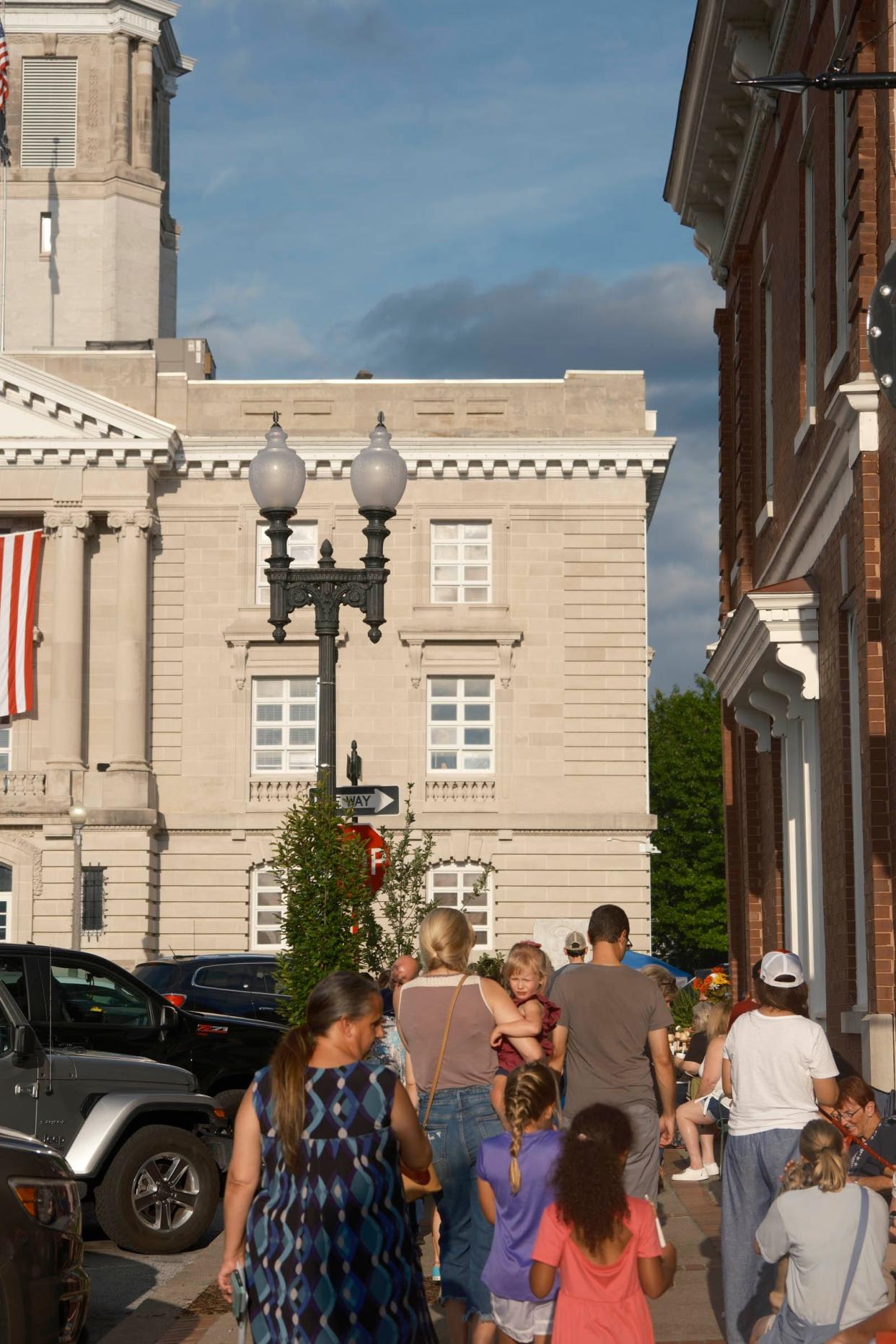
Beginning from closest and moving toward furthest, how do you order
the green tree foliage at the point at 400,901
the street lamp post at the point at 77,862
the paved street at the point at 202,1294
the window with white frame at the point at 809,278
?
the paved street at the point at 202,1294, the window with white frame at the point at 809,278, the green tree foliage at the point at 400,901, the street lamp post at the point at 77,862

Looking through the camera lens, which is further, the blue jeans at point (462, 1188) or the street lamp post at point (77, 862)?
the street lamp post at point (77, 862)

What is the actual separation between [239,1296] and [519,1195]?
4.07 feet

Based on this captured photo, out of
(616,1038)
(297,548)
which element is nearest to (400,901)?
(616,1038)

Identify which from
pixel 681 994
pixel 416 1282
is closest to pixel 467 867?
pixel 681 994

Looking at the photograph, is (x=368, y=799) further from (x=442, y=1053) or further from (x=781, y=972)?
(x=781, y=972)

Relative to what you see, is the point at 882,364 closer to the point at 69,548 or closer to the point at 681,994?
the point at 681,994

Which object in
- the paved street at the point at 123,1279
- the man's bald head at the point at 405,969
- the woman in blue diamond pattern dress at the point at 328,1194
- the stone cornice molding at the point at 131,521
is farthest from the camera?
the stone cornice molding at the point at 131,521

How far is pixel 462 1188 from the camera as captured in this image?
796cm

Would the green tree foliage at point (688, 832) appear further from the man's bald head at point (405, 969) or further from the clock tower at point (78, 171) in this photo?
the man's bald head at point (405, 969)

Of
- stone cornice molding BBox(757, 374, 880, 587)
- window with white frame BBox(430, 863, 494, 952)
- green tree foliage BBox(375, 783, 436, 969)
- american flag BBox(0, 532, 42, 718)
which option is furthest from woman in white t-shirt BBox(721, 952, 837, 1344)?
american flag BBox(0, 532, 42, 718)

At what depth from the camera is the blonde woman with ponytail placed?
6.61m

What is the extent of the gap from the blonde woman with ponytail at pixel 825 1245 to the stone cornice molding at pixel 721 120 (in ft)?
40.0

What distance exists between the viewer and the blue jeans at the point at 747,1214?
318 inches

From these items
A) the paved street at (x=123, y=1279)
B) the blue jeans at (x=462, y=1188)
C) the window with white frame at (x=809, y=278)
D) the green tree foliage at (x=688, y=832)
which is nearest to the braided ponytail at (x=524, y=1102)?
the blue jeans at (x=462, y=1188)
